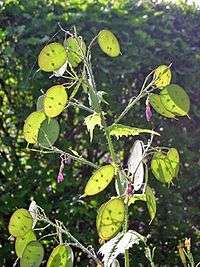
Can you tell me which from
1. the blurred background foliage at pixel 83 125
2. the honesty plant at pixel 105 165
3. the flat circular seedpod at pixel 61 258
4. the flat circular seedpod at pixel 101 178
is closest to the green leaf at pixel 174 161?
the honesty plant at pixel 105 165

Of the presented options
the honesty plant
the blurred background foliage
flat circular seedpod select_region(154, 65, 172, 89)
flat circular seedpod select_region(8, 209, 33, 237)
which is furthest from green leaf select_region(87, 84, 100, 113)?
the blurred background foliage

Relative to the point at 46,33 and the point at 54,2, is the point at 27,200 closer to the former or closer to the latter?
the point at 46,33

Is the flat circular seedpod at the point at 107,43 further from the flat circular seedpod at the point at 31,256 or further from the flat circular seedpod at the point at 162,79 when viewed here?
the flat circular seedpod at the point at 31,256

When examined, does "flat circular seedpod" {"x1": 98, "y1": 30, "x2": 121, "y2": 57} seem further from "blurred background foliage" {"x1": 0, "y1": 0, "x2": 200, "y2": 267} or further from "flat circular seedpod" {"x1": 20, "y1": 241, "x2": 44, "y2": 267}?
"blurred background foliage" {"x1": 0, "y1": 0, "x2": 200, "y2": 267}

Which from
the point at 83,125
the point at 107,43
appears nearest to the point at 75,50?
the point at 107,43

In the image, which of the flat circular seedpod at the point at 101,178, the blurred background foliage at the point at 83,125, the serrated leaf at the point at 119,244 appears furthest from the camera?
the blurred background foliage at the point at 83,125

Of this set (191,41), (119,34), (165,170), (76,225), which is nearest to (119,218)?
(165,170)
